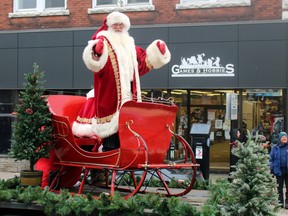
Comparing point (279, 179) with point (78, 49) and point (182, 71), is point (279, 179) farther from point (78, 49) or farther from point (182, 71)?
point (78, 49)

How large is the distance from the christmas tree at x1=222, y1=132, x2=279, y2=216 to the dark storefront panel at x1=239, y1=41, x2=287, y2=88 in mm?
8641

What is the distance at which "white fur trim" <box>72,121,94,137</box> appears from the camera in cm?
647

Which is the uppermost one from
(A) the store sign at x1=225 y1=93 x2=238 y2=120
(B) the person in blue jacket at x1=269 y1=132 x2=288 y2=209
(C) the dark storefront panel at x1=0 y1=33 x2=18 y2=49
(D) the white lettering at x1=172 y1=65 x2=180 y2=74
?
(C) the dark storefront panel at x1=0 y1=33 x2=18 y2=49

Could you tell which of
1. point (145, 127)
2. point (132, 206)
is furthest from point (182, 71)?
point (132, 206)

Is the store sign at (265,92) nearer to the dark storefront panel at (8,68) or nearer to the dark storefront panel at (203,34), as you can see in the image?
the dark storefront panel at (203,34)

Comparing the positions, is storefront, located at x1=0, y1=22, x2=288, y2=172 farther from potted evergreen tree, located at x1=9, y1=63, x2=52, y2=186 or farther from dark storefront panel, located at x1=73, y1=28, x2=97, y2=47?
potted evergreen tree, located at x1=9, y1=63, x2=52, y2=186

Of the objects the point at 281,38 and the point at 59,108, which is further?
the point at 281,38

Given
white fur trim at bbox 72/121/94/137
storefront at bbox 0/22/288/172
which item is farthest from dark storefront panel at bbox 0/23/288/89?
white fur trim at bbox 72/121/94/137

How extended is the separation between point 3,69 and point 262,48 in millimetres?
8007

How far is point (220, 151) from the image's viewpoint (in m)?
14.0

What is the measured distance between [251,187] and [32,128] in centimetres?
307

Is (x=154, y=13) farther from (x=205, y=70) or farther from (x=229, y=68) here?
(x=229, y=68)

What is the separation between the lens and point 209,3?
1348 centimetres

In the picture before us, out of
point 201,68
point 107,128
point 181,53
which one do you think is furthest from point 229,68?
point 107,128
